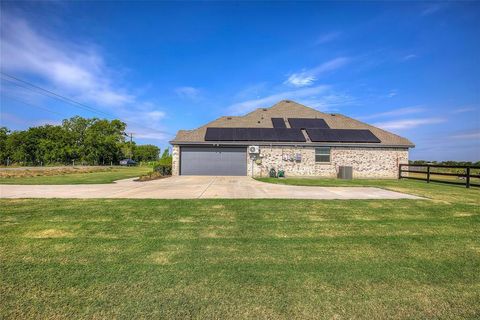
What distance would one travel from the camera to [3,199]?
7715 millimetres

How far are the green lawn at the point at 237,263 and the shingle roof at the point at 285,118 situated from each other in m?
14.8

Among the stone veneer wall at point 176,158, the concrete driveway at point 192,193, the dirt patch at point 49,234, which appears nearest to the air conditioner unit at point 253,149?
the stone veneer wall at point 176,158

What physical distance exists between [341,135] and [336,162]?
2.47 metres

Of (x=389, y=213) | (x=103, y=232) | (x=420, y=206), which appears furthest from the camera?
(x=420, y=206)

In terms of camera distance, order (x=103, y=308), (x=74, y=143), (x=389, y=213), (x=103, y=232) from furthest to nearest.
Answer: (x=74, y=143)
(x=389, y=213)
(x=103, y=232)
(x=103, y=308)

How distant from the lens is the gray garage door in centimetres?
2038

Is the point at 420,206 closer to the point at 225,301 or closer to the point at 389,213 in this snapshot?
the point at 389,213

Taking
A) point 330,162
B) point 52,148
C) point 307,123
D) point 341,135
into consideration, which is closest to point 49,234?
point 330,162

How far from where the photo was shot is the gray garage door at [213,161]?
802 inches

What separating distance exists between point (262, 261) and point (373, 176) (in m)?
18.9

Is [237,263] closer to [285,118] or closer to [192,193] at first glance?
[192,193]

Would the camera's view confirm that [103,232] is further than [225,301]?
Yes

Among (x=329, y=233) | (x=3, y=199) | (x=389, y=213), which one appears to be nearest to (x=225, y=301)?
(x=329, y=233)

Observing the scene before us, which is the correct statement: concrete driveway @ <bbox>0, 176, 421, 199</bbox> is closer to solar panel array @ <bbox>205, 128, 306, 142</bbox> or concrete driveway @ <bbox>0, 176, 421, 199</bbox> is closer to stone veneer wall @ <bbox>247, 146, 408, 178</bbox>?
stone veneer wall @ <bbox>247, 146, 408, 178</bbox>
